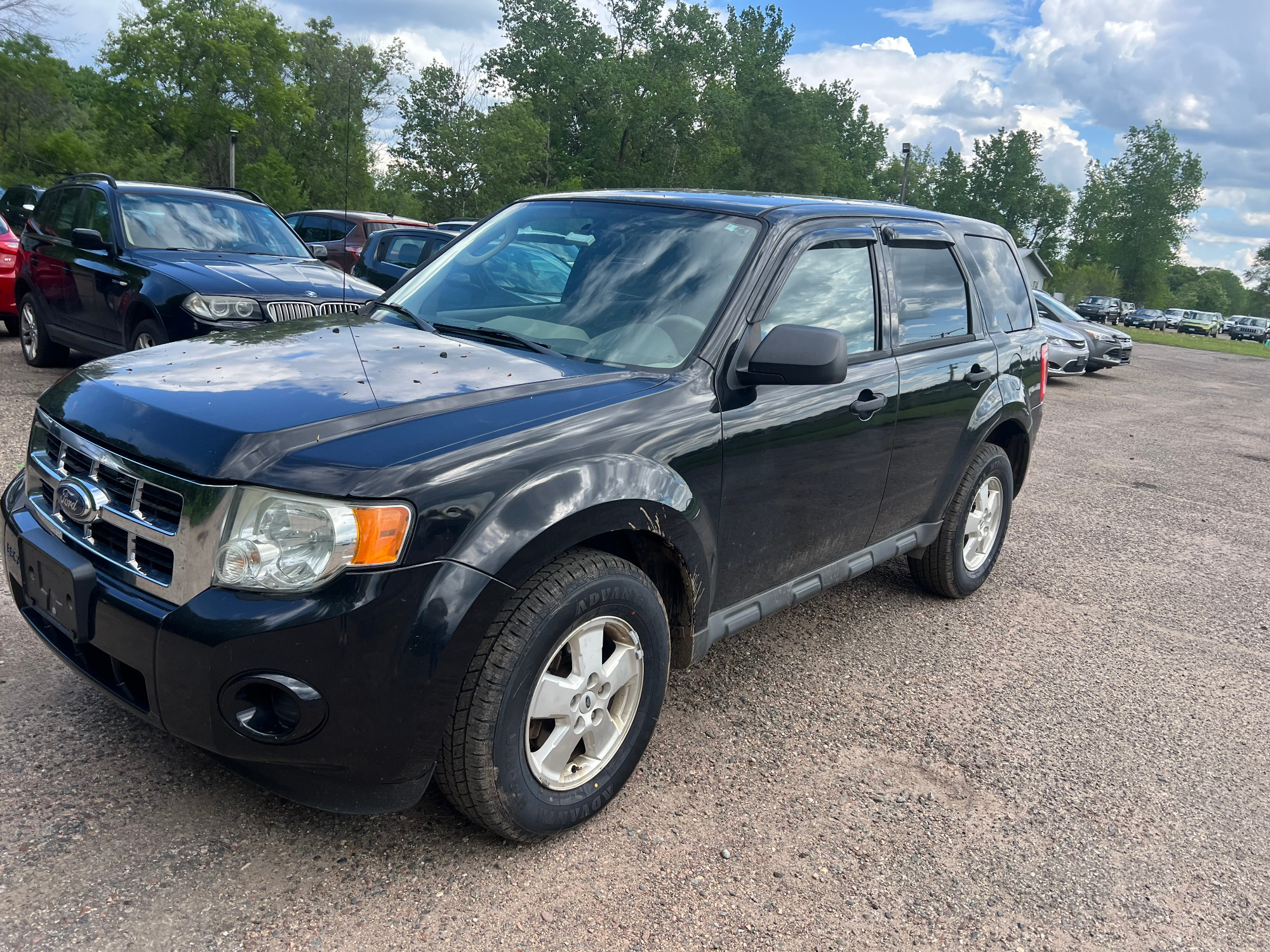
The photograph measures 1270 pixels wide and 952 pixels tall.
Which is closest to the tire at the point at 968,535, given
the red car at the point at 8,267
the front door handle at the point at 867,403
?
the front door handle at the point at 867,403

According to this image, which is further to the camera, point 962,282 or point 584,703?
point 962,282

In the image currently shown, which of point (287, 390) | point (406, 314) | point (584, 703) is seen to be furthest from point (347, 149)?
point (584, 703)

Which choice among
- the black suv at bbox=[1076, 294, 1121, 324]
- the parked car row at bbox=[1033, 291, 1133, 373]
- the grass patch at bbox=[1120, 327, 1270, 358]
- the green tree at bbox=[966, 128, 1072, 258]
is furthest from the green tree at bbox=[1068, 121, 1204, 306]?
the parked car row at bbox=[1033, 291, 1133, 373]

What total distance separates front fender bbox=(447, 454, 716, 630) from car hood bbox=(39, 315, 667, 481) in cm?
21

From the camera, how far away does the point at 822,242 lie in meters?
3.55

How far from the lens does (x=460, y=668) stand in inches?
89.8

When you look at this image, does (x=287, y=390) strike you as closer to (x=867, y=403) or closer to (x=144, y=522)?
(x=144, y=522)

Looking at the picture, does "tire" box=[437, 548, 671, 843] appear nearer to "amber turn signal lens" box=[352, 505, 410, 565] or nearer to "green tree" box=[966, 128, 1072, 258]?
"amber turn signal lens" box=[352, 505, 410, 565]

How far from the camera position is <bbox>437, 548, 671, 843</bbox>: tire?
236 cm

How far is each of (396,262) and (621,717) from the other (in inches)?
412

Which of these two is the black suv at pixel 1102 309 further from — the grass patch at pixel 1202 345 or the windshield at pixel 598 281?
the windshield at pixel 598 281

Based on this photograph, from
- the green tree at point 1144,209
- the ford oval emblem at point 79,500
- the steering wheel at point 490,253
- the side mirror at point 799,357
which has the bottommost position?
the ford oval emblem at point 79,500

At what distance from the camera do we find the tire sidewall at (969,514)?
4676 mm

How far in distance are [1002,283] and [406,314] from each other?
3082mm
